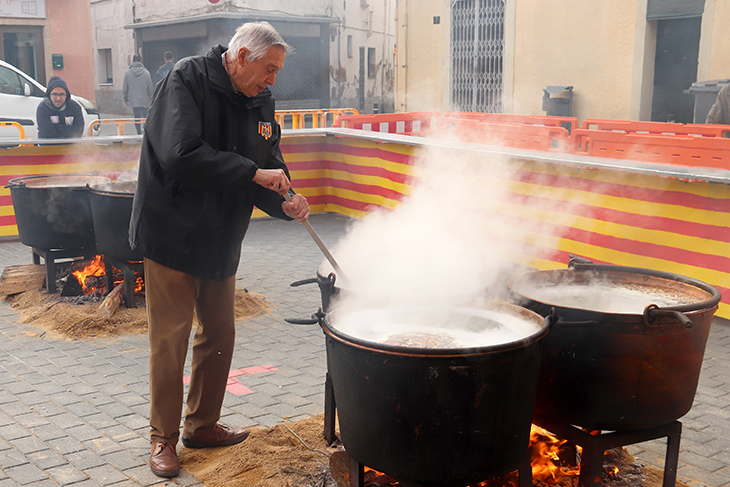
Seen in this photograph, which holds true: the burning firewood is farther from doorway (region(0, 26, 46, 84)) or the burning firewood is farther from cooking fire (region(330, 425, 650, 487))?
doorway (region(0, 26, 46, 84))

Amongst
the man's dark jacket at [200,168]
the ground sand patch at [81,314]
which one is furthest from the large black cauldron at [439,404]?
the ground sand patch at [81,314]

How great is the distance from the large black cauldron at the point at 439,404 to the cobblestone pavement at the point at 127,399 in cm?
121

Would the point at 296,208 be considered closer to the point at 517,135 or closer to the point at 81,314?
the point at 81,314

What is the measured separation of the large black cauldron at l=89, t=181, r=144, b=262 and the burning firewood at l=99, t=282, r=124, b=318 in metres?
0.31

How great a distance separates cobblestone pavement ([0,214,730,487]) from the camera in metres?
3.65

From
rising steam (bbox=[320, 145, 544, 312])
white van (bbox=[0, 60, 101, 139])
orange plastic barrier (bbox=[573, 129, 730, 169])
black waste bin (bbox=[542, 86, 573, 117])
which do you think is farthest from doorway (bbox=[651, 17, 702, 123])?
white van (bbox=[0, 60, 101, 139])

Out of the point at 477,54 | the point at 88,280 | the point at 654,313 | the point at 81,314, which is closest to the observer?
the point at 654,313

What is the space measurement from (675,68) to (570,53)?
212cm

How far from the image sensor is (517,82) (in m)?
16.3

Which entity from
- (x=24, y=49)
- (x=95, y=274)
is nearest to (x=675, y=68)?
Answer: (x=95, y=274)

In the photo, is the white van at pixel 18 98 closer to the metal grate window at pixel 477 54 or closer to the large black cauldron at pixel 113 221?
the metal grate window at pixel 477 54

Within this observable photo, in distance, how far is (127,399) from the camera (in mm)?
4492

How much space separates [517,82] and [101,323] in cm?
1252

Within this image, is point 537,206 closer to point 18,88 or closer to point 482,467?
point 482,467
